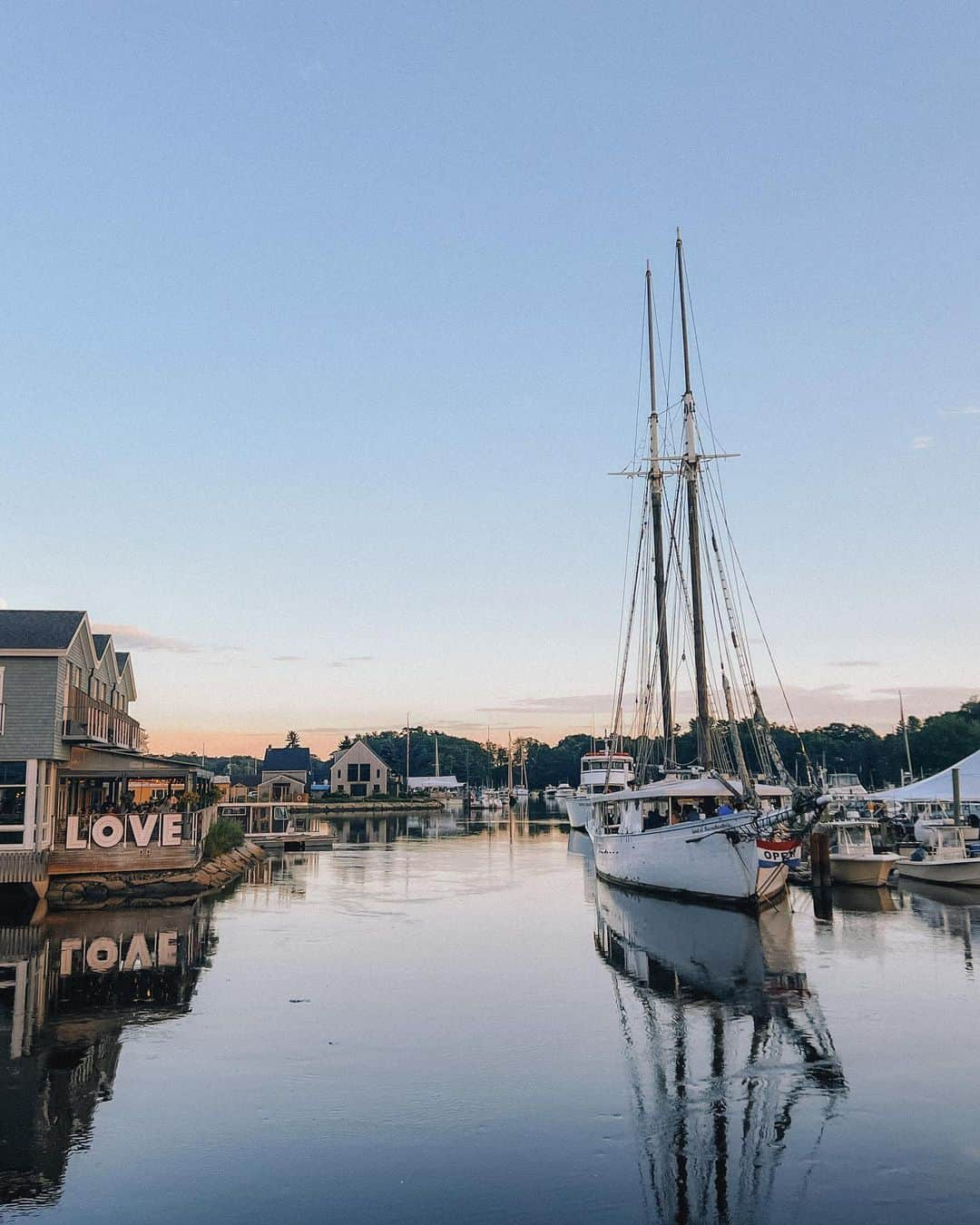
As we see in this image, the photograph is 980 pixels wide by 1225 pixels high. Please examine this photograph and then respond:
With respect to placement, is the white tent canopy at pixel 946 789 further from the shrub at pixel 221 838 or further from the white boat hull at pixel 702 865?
the shrub at pixel 221 838

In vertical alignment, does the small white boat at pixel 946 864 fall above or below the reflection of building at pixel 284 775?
below

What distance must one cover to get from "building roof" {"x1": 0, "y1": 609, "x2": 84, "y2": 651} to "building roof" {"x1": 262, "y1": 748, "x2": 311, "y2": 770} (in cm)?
9839

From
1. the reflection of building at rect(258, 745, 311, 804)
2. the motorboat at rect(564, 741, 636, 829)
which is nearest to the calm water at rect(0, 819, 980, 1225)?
the motorboat at rect(564, 741, 636, 829)

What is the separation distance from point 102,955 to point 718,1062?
16602 mm

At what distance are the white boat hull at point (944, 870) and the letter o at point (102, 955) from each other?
32.7 metres

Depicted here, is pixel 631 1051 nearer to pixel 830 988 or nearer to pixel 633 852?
pixel 830 988

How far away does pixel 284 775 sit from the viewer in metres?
127

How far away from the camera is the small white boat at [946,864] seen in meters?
41.4

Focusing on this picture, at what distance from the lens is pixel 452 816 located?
127875 millimetres

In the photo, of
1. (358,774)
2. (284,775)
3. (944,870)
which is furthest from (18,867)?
(358,774)

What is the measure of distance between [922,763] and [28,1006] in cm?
12072

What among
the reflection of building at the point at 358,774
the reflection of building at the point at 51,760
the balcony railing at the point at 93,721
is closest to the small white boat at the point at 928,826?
the reflection of building at the point at 51,760

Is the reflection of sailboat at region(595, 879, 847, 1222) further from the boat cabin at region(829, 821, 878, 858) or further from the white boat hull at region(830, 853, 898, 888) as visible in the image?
the boat cabin at region(829, 821, 878, 858)

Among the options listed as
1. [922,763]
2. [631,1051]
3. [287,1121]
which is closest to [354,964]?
[631,1051]
